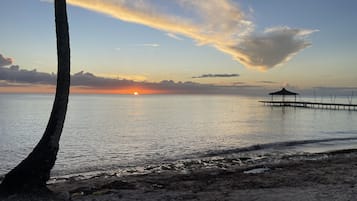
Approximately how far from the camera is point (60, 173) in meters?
15.4

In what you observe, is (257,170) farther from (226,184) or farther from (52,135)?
→ (52,135)

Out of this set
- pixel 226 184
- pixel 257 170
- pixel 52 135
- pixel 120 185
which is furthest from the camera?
pixel 257 170

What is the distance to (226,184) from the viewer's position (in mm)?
11055

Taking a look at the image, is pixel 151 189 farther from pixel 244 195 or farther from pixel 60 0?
pixel 60 0

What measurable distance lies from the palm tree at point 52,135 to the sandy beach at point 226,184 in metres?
0.48

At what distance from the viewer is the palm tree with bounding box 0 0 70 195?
8492 mm

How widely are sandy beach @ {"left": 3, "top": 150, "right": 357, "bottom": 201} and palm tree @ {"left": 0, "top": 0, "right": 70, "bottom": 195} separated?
18.8 inches

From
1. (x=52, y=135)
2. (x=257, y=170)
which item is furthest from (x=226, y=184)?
(x=52, y=135)

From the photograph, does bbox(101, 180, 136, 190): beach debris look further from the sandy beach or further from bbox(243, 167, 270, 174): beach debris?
bbox(243, 167, 270, 174): beach debris

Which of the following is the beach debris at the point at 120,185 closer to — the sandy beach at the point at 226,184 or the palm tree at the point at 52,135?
the sandy beach at the point at 226,184

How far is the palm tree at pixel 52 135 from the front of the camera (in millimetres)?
8492

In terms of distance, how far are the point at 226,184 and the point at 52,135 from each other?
17.7 feet

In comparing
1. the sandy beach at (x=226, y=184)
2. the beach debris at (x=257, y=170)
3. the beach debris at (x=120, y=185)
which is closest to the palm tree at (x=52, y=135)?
the sandy beach at (x=226, y=184)

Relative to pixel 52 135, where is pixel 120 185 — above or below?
below
